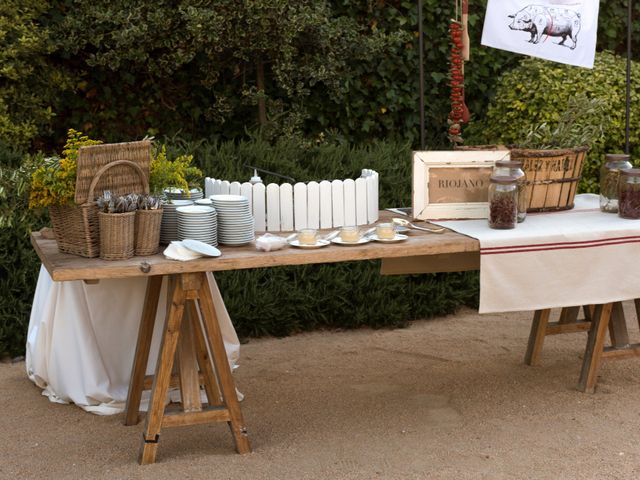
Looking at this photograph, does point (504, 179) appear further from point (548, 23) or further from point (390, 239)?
point (548, 23)

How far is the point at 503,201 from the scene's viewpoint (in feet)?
11.8

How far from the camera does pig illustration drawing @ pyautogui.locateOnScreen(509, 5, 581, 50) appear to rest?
488 centimetres

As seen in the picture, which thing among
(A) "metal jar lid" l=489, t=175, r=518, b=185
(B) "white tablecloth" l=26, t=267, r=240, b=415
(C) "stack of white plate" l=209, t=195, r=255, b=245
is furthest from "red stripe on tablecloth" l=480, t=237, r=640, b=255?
(B) "white tablecloth" l=26, t=267, r=240, b=415

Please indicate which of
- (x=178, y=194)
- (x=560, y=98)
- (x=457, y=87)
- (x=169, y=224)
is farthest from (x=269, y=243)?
(x=560, y=98)

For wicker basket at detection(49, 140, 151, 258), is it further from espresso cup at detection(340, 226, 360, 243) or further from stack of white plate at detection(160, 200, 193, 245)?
espresso cup at detection(340, 226, 360, 243)

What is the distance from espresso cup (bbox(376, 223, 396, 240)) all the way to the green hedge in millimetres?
1783

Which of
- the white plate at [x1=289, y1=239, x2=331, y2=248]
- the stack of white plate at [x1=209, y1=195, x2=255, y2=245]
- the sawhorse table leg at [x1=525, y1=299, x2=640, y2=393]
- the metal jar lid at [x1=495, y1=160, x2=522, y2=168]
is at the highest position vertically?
the metal jar lid at [x1=495, y1=160, x2=522, y2=168]

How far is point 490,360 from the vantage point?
4695 millimetres

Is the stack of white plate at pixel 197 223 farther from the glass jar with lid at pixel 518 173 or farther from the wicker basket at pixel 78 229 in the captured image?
the glass jar with lid at pixel 518 173

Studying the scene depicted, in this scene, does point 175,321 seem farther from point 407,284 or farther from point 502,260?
point 407,284

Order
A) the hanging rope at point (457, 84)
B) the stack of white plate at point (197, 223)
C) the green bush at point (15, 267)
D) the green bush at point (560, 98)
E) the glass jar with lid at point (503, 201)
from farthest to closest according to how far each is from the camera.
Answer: the green bush at point (560, 98) < the green bush at point (15, 267) < the hanging rope at point (457, 84) < the glass jar with lid at point (503, 201) < the stack of white plate at point (197, 223)

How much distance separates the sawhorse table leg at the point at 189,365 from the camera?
338 cm

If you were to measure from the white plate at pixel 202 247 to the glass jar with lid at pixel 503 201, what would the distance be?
102 centimetres

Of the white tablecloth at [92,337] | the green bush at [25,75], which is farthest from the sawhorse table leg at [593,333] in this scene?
the green bush at [25,75]
